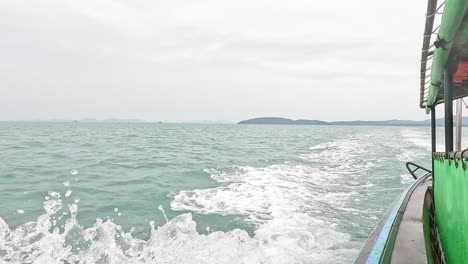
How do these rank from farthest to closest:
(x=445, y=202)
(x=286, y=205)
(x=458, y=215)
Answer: (x=286, y=205)
(x=445, y=202)
(x=458, y=215)

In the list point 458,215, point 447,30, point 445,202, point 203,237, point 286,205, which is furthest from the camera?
point 286,205

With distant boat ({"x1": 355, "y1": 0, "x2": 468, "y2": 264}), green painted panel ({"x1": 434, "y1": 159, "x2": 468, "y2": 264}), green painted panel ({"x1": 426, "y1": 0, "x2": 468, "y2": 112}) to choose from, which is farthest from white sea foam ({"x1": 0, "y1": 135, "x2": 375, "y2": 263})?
green painted panel ({"x1": 426, "y1": 0, "x2": 468, "y2": 112})

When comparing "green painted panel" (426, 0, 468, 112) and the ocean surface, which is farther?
the ocean surface

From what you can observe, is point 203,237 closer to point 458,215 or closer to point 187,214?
point 187,214

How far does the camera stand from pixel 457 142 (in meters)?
5.12

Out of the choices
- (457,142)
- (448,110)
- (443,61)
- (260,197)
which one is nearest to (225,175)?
(260,197)

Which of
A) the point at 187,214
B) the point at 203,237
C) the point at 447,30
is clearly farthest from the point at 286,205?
the point at 447,30

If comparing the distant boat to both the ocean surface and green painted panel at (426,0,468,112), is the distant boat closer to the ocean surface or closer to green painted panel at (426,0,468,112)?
green painted panel at (426,0,468,112)

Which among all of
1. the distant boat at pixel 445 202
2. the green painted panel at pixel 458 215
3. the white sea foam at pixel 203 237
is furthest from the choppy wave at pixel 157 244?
the green painted panel at pixel 458 215

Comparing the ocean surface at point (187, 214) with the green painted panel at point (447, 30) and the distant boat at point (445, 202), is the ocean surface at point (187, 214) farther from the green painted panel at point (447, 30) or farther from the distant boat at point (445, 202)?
the green painted panel at point (447, 30)

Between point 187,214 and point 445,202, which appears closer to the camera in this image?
point 445,202

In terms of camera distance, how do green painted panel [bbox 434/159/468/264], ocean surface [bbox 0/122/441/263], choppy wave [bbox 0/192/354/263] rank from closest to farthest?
green painted panel [bbox 434/159/468/264]
choppy wave [bbox 0/192/354/263]
ocean surface [bbox 0/122/441/263]

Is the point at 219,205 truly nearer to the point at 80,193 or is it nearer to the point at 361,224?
the point at 361,224

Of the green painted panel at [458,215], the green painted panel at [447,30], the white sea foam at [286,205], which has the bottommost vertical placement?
the white sea foam at [286,205]
